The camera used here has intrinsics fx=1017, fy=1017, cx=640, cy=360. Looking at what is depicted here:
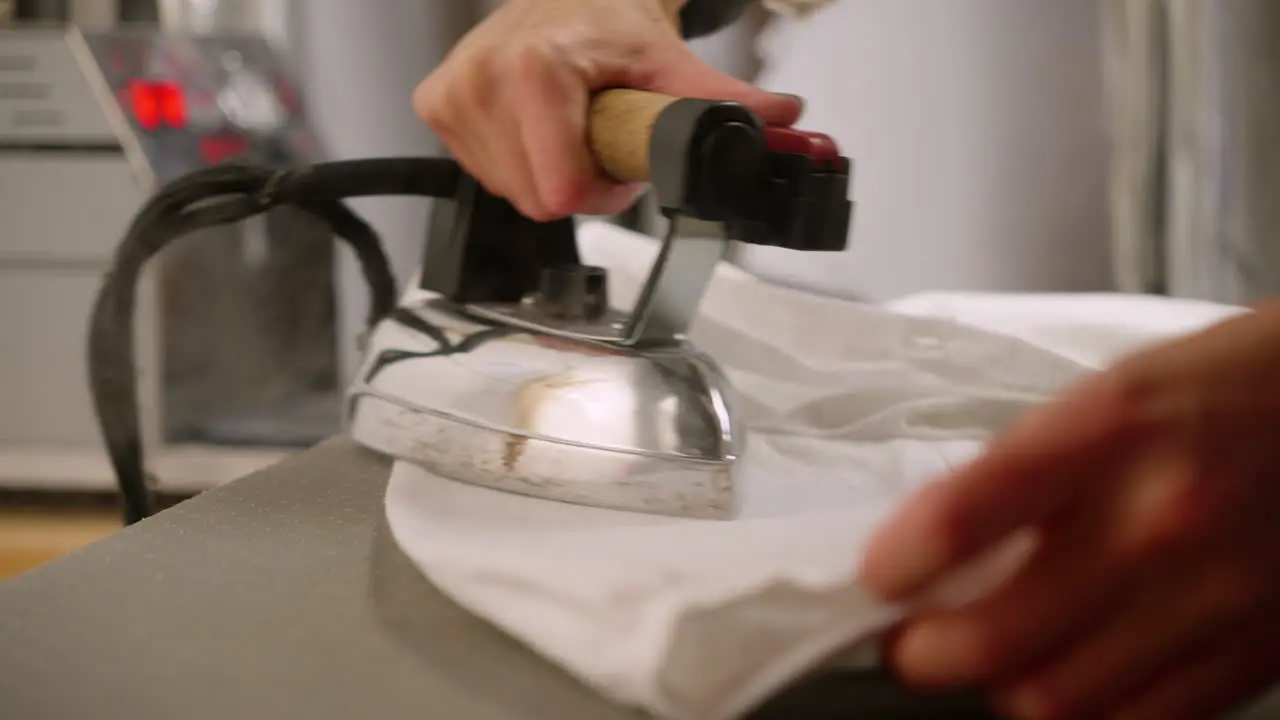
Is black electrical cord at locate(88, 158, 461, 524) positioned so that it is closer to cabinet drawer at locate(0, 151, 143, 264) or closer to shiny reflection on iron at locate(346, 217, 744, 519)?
shiny reflection on iron at locate(346, 217, 744, 519)

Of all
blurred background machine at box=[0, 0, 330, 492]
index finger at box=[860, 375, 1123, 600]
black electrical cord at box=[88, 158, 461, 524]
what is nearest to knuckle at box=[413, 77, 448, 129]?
black electrical cord at box=[88, 158, 461, 524]

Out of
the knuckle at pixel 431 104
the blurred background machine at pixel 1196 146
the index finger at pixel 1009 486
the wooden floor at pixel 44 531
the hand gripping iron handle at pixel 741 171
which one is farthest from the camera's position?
the wooden floor at pixel 44 531

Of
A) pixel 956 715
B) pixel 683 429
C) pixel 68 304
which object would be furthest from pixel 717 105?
pixel 68 304

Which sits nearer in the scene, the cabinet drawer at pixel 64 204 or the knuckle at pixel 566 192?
the knuckle at pixel 566 192

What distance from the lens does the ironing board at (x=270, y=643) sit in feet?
0.92

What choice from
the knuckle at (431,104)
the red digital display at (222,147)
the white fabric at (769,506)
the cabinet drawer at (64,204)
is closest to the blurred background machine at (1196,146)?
the white fabric at (769,506)

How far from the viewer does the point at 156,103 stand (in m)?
1.32

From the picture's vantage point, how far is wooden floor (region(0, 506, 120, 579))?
1.28 m

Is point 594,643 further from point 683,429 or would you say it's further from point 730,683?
point 683,429

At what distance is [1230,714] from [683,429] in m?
0.22

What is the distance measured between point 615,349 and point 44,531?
48.6 inches

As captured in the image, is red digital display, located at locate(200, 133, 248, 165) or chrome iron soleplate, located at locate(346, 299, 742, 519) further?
red digital display, located at locate(200, 133, 248, 165)

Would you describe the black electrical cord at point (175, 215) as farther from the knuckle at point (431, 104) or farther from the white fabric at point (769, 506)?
the white fabric at point (769, 506)

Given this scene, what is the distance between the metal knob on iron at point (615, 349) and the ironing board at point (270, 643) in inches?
2.7
